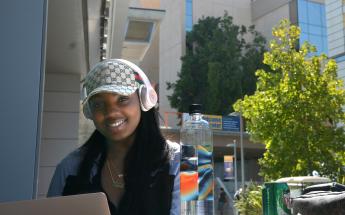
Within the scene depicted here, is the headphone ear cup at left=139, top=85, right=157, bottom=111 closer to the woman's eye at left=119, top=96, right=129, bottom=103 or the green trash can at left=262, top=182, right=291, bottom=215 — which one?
→ the woman's eye at left=119, top=96, right=129, bottom=103

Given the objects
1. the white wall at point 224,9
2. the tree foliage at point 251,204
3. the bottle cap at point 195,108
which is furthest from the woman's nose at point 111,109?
the white wall at point 224,9

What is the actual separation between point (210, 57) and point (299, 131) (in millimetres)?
26380

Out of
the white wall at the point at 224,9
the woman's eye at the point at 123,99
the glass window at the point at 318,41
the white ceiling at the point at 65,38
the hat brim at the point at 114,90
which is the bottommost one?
the woman's eye at the point at 123,99

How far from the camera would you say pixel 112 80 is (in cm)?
164

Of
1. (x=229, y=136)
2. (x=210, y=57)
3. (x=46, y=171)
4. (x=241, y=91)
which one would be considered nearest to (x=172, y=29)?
(x=210, y=57)

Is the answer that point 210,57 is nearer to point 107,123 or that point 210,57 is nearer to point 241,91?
point 241,91

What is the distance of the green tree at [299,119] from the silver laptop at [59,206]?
33.0 ft

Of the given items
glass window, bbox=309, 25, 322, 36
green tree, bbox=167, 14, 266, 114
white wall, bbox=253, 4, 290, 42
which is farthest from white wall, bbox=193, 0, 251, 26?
glass window, bbox=309, 25, 322, 36

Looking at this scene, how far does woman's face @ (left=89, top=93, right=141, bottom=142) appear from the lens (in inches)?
64.7

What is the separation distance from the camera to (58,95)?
8305mm

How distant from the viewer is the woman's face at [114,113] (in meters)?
1.64

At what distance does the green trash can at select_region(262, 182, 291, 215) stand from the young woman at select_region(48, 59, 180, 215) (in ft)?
1.52

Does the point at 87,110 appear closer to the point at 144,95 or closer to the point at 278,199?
the point at 144,95

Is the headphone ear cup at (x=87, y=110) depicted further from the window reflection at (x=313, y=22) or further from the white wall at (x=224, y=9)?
the window reflection at (x=313, y=22)
